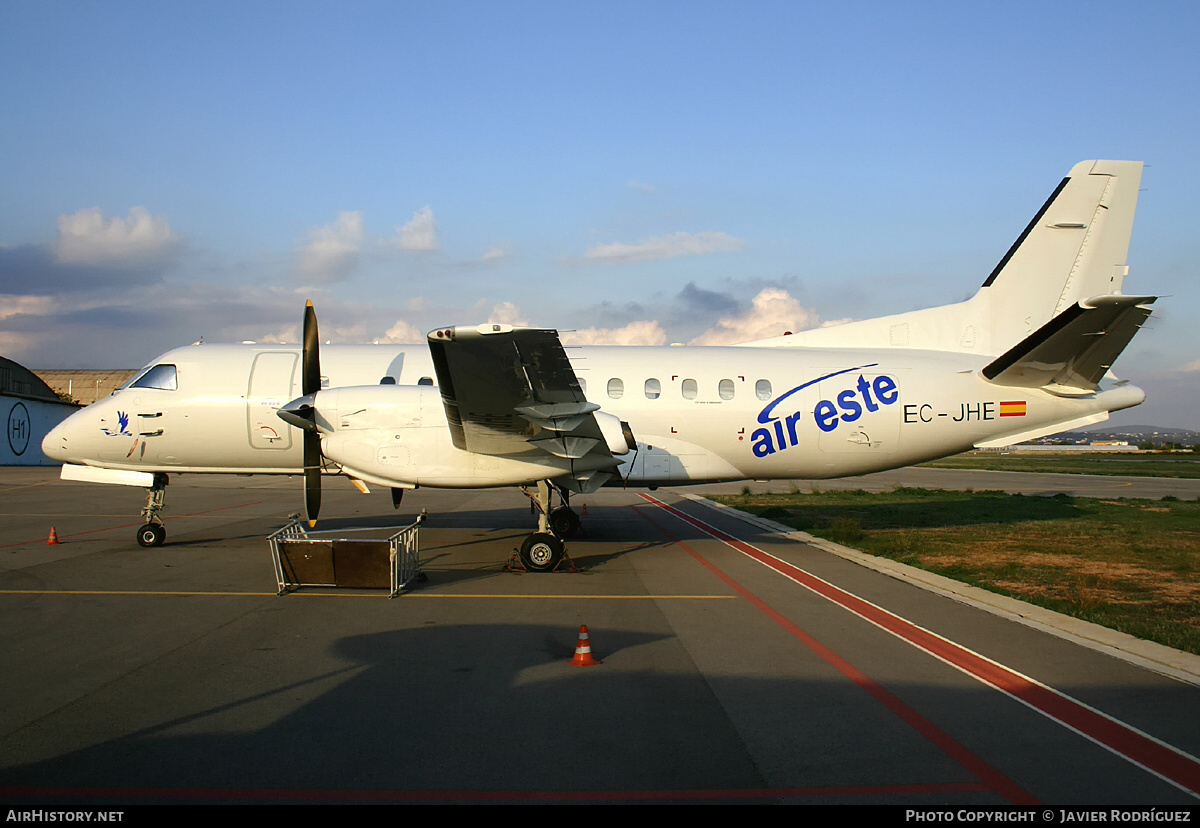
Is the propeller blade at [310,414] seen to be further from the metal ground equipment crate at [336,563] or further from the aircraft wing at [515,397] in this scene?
the aircraft wing at [515,397]

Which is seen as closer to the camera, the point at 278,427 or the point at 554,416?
the point at 554,416

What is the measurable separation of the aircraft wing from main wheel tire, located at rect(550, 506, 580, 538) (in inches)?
152

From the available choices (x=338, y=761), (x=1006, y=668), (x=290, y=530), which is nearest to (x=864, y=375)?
(x=1006, y=668)

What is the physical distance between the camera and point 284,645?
6.97m

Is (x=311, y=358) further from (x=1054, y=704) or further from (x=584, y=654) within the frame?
(x=1054, y=704)

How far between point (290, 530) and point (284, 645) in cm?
333

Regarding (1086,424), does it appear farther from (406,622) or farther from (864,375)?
(406,622)

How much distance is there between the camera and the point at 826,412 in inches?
519

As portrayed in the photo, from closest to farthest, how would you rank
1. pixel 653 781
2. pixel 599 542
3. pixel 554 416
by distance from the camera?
pixel 653 781
pixel 554 416
pixel 599 542

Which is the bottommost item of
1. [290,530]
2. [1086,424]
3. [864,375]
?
[290,530]

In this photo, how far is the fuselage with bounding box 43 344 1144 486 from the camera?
12922mm

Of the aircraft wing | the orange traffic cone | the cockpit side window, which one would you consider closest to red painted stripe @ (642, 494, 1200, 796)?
the orange traffic cone

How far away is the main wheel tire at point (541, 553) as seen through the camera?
11.1 m

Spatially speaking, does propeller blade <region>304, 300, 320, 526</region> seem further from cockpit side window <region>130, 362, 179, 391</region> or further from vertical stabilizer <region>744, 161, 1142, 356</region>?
vertical stabilizer <region>744, 161, 1142, 356</region>
